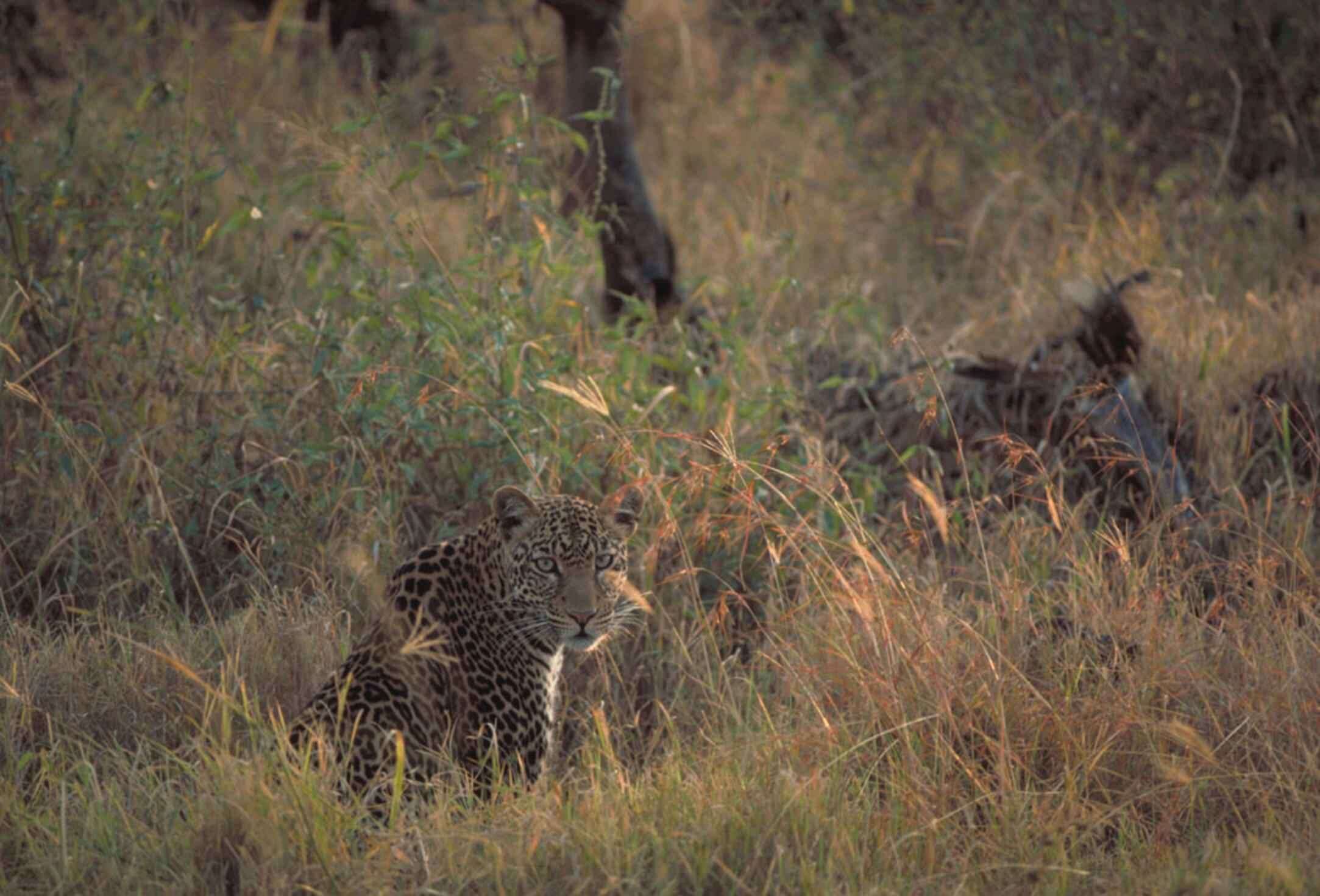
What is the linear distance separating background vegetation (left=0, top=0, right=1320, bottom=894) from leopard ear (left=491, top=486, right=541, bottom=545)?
298 mm

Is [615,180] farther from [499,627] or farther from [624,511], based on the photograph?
[499,627]

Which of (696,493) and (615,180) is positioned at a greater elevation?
(615,180)

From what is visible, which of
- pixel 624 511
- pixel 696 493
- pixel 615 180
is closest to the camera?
pixel 624 511

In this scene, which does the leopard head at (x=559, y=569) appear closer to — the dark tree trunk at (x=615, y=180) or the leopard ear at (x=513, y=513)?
the leopard ear at (x=513, y=513)

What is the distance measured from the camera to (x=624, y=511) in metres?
4.41

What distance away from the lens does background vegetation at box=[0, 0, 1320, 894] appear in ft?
11.3

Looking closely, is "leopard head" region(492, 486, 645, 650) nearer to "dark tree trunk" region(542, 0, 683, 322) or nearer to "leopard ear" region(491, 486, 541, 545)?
"leopard ear" region(491, 486, 541, 545)

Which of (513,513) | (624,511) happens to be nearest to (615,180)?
(624,511)

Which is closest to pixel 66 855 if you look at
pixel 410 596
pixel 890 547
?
pixel 410 596

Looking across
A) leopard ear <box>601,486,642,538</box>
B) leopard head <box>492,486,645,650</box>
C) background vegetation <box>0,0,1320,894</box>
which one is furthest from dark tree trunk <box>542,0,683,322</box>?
leopard head <box>492,486,645,650</box>

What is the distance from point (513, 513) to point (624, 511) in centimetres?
35

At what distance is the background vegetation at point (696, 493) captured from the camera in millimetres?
3438

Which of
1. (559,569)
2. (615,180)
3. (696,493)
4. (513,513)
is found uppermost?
(615,180)

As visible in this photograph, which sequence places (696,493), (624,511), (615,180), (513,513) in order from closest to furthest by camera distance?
1. (513,513)
2. (624,511)
3. (696,493)
4. (615,180)
